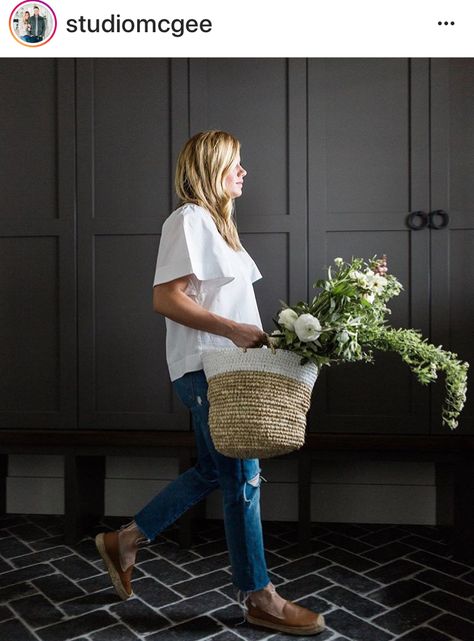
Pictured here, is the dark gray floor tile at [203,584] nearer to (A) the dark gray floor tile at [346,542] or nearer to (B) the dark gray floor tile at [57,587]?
(B) the dark gray floor tile at [57,587]

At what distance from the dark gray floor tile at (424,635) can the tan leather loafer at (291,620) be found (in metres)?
0.27

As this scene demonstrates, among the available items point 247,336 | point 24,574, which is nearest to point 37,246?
point 24,574

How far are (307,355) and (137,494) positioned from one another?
1.80 meters

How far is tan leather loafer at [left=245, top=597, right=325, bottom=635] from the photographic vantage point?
2025mm

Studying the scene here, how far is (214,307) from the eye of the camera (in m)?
2.03

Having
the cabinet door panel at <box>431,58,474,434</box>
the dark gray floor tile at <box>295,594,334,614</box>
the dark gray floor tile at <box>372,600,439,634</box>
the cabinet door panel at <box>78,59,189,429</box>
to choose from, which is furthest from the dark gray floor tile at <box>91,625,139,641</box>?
the cabinet door panel at <box>431,58,474,434</box>

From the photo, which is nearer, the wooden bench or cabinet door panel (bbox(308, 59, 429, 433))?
the wooden bench

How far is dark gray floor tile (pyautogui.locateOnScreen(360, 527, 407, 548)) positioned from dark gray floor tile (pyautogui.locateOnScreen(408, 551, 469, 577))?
181mm

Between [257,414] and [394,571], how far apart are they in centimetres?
121

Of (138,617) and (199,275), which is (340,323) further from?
(138,617)

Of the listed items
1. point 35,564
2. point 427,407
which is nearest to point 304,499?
point 427,407

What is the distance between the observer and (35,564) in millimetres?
2627

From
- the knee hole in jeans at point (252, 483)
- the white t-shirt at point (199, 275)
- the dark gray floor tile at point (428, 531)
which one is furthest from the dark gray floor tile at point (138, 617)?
the dark gray floor tile at point (428, 531)
